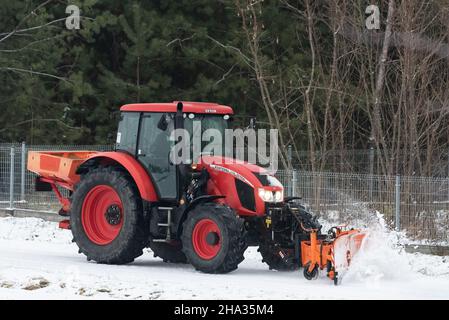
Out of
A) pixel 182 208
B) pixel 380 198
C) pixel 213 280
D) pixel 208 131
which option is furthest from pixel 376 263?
pixel 380 198

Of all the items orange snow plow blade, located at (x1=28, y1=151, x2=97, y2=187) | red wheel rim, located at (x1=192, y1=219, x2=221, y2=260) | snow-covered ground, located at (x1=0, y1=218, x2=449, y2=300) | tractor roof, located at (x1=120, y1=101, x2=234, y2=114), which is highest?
tractor roof, located at (x1=120, y1=101, x2=234, y2=114)

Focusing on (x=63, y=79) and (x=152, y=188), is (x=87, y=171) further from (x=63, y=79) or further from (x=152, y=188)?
(x=63, y=79)

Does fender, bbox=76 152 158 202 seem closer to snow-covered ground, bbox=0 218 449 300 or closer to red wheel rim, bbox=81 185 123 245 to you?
red wheel rim, bbox=81 185 123 245

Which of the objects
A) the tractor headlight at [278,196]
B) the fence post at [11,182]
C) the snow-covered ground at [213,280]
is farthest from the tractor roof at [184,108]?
the fence post at [11,182]

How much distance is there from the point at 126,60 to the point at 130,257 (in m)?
14.3

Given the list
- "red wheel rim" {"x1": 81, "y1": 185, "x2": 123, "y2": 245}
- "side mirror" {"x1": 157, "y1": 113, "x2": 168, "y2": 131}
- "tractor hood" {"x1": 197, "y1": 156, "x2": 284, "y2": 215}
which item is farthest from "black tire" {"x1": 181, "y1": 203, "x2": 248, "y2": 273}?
"red wheel rim" {"x1": 81, "y1": 185, "x2": 123, "y2": 245}

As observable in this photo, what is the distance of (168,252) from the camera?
14312 mm

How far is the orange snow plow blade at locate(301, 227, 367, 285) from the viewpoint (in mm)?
12234

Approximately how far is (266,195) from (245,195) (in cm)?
29

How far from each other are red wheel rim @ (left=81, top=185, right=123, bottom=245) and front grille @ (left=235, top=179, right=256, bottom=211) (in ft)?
6.29

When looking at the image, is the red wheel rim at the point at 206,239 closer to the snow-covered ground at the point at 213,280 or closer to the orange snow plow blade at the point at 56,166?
the snow-covered ground at the point at 213,280

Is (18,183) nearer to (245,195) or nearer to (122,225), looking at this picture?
(122,225)
